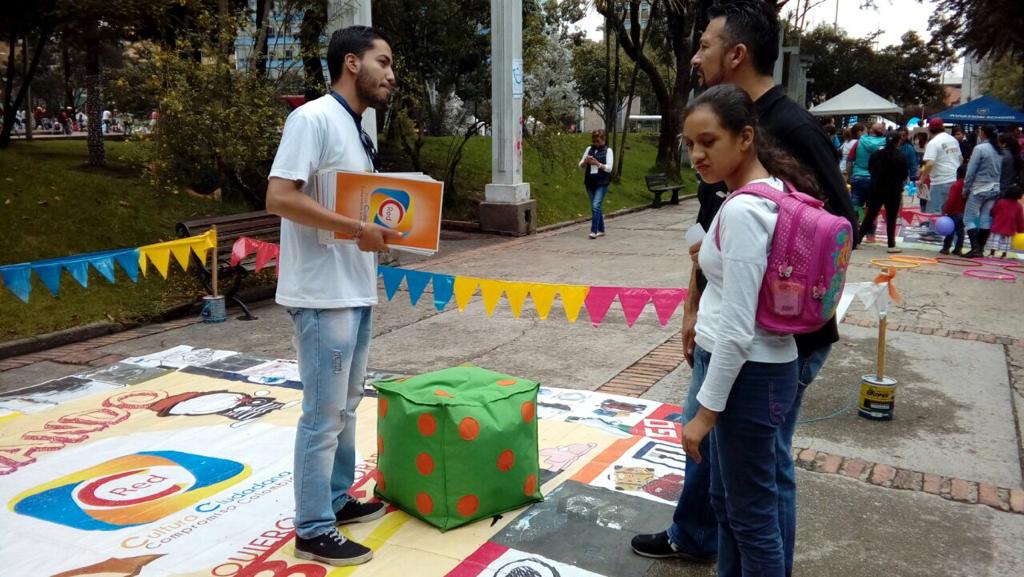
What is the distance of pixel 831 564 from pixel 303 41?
10.5 metres

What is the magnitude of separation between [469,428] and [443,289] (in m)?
2.41

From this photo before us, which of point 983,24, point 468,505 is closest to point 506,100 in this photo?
point 468,505

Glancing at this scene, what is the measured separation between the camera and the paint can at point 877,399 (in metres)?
4.81

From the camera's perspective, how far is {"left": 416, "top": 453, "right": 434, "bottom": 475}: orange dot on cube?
10.9 ft

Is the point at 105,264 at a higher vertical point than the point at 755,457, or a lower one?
higher

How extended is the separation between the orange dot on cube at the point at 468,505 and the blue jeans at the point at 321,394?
0.55 m

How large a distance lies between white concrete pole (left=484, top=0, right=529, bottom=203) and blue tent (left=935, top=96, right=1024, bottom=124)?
18148mm

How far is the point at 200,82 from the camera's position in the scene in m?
9.09

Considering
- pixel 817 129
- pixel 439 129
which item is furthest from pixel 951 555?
pixel 439 129

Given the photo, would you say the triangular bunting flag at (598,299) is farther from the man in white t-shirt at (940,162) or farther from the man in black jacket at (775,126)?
the man in white t-shirt at (940,162)

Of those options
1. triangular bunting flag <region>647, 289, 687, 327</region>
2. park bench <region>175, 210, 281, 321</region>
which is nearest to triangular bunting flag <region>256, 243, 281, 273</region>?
park bench <region>175, 210, 281, 321</region>

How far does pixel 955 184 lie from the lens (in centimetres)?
1141

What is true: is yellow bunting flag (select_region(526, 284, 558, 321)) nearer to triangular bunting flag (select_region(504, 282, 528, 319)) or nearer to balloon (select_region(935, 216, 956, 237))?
triangular bunting flag (select_region(504, 282, 528, 319))

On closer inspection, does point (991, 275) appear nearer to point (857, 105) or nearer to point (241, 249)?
point (241, 249)
